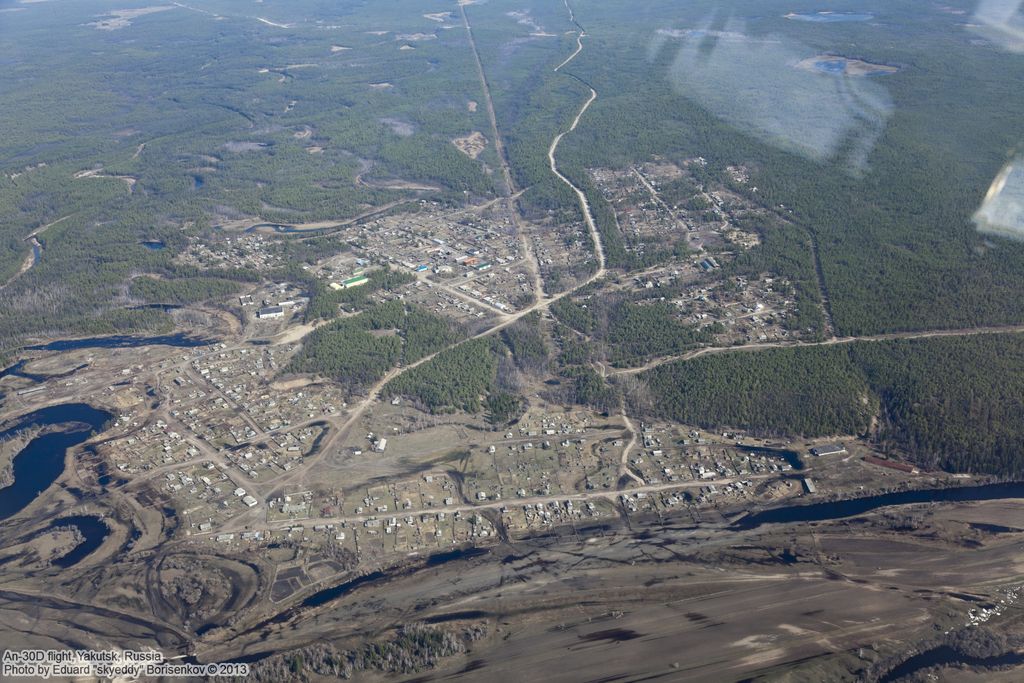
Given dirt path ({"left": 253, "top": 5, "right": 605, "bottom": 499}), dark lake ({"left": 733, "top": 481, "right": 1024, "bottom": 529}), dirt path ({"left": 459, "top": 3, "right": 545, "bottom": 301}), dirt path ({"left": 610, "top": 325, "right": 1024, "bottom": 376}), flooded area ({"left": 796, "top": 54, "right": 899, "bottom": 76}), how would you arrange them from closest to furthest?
dark lake ({"left": 733, "top": 481, "right": 1024, "bottom": 529})
dirt path ({"left": 253, "top": 5, "right": 605, "bottom": 499})
dirt path ({"left": 610, "top": 325, "right": 1024, "bottom": 376})
dirt path ({"left": 459, "top": 3, "right": 545, "bottom": 301})
flooded area ({"left": 796, "top": 54, "right": 899, "bottom": 76})

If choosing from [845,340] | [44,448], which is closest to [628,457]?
[845,340]

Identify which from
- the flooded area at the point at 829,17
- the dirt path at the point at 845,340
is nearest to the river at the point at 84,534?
the dirt path at the point at 845,340

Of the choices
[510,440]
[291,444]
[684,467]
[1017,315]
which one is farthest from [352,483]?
[1017,315]

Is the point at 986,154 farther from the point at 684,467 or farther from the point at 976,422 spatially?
the point at 684,467

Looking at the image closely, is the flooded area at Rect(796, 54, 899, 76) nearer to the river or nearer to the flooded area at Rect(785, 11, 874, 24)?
the flooded area at Rect(785, 11, 874, 24)

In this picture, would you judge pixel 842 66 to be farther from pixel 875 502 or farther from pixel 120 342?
pixel 120 342

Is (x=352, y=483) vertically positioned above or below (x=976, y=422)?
below

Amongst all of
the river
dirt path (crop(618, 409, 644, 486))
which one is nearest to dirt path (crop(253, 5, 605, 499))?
the river

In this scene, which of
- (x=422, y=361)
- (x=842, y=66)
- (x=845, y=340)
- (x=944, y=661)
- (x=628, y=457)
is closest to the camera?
(x=944, y=661)

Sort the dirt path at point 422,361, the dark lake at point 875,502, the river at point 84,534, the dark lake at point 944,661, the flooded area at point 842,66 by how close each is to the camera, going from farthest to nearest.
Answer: the flooded area at point 842,66
the dirt path at point 422,361
the dark lake at point 875,502
the river at point 84,534
the dark lake at point 944,661

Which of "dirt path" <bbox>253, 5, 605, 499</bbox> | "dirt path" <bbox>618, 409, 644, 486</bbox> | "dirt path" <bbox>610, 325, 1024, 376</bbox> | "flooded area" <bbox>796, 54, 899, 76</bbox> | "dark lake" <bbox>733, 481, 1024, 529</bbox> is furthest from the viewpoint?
"flooded area" <bbox>796, 54, 899, 76</bbox>

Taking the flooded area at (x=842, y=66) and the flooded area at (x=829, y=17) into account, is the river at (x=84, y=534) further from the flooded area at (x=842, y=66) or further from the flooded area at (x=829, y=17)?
the flooded area at (x=829, y=17)
